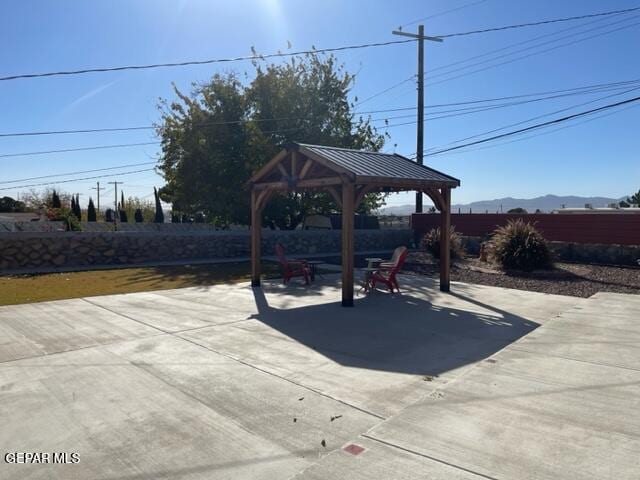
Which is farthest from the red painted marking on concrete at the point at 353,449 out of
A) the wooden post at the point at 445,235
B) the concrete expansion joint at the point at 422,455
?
the wooden post at the point at 445,235

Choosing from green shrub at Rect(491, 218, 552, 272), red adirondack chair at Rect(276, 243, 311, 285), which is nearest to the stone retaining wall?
red adirondack chair at Rect(276, 243, 311, 285)

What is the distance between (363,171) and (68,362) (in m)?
5.90

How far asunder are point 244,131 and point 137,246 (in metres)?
7.05

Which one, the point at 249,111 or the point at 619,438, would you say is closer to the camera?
the point at 619,438

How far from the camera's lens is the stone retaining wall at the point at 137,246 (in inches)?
570

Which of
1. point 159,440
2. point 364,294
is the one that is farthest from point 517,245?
point 159,440

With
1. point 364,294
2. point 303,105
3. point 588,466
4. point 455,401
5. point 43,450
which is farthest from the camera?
point 303,105

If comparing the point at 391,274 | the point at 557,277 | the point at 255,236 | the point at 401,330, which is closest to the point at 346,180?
the point at 391,274

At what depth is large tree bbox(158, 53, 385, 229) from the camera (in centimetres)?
2030

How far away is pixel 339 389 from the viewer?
454 cm

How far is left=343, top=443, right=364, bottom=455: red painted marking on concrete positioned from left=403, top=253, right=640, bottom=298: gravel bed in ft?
28.5

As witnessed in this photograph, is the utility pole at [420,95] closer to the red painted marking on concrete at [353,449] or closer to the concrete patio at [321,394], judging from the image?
the concrete patio at [321,394]

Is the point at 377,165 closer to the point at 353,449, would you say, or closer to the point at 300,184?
the point at 300,184

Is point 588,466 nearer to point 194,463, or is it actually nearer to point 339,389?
point 339,389
